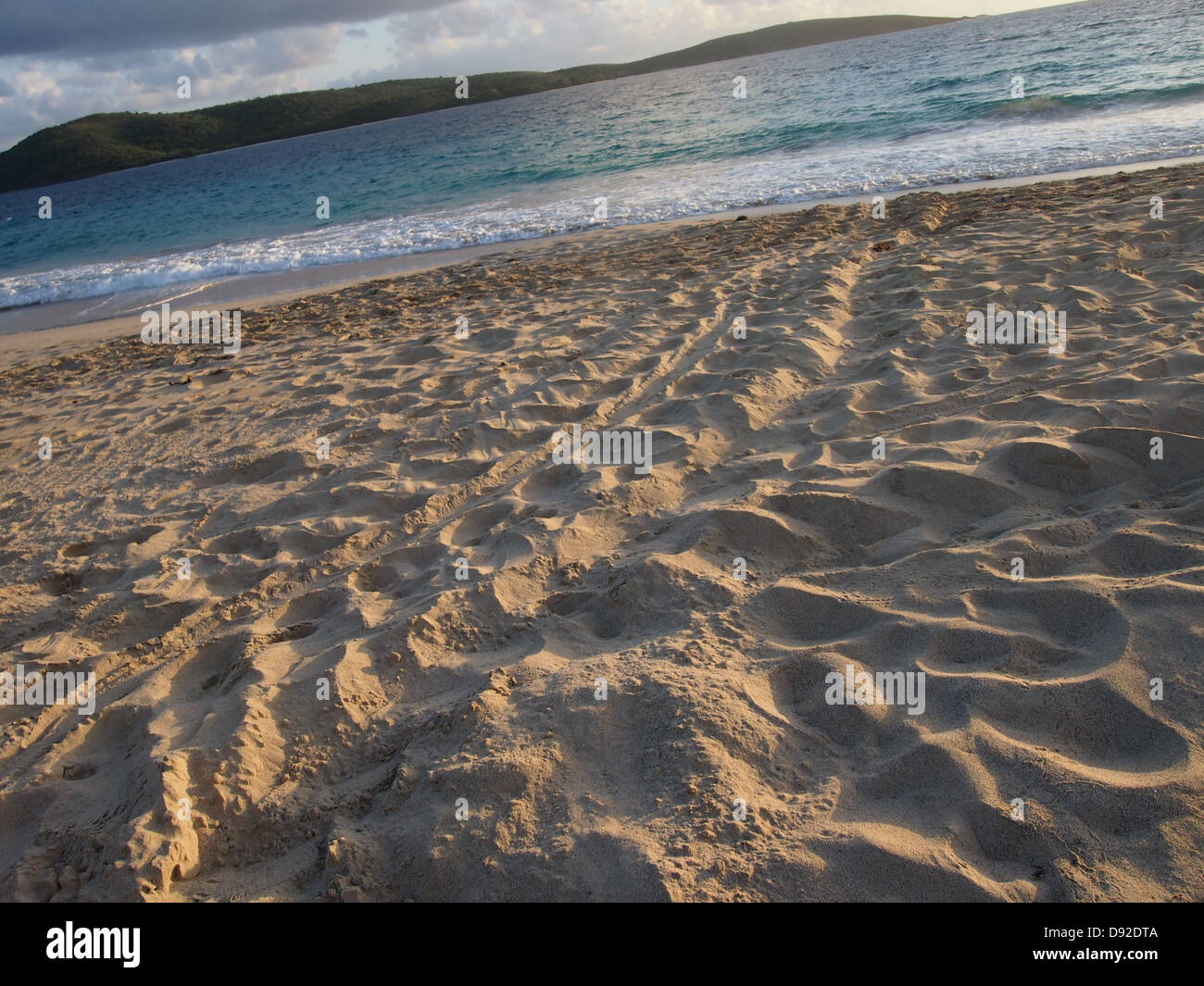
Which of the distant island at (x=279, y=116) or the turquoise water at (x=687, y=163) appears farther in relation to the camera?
the distant island at (x=279, y=116)

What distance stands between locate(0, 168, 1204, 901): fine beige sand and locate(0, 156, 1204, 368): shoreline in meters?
4.85

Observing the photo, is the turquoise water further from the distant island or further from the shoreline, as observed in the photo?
the distant island

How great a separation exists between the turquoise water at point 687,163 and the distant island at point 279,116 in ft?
133

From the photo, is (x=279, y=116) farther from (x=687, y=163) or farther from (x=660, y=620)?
(x=660, y=620)

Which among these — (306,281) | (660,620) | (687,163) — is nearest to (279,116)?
(687,163)

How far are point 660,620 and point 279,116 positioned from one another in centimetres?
9265

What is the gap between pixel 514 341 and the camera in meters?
5.73

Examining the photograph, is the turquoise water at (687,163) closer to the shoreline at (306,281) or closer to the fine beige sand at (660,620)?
the shoreline at (306,281)

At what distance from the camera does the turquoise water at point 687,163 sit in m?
12.0

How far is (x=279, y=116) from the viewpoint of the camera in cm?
7881

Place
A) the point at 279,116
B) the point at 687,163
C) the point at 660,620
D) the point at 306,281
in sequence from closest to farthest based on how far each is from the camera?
the point at 660,620 < the point at 306,281 < the point at 687,163 < the point at 279,116

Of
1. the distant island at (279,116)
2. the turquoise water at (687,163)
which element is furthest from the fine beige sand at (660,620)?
the distant island at (279,116)
